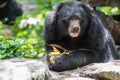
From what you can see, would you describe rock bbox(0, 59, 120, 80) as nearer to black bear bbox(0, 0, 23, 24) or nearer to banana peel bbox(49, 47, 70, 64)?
banana peel bbox(49, 47, 70, 64)

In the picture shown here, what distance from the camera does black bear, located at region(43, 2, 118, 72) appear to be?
17.9 ft

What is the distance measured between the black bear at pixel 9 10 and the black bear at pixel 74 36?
7.34m

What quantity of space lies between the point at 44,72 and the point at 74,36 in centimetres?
148

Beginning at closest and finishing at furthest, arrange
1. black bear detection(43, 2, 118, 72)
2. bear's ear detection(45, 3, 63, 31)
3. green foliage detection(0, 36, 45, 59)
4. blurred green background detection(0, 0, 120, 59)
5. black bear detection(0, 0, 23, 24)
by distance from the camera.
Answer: black bear detection(43, 2, 118, 72) < bear's ear detection(45, 3, 63, 31) < green foliage detection(0, 36, 45, 59) < blurred green background detection(0, 0, 120, 59) < black bear detection(0, 0, 23, 24)

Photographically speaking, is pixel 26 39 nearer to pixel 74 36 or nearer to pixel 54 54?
pixel 54 54

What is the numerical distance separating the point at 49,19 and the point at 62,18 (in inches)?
10.3

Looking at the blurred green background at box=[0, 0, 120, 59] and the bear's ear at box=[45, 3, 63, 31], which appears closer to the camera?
the bear's ear at box=[45, 3, 63, 31]

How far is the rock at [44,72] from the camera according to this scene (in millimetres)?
3799

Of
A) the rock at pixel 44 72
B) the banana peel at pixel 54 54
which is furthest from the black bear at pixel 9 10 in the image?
the rock at pixel 44 72

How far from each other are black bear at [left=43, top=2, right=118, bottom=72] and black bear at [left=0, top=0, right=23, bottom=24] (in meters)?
Answer: 7.34

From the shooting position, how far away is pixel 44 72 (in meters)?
4.07

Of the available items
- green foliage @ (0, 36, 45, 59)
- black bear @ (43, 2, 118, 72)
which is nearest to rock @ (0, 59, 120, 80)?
black bear @ (43, 2, 118, 72)

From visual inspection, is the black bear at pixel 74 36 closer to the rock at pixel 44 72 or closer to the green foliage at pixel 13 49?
the rock at pixel 44 72

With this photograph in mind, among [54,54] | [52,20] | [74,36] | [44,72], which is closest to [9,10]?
[52,20]
